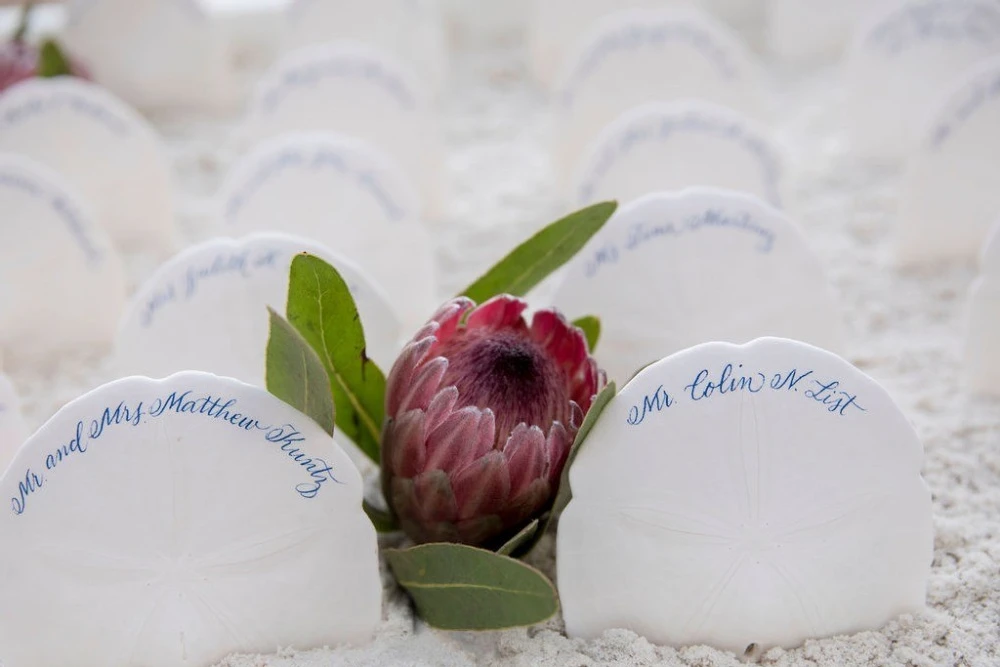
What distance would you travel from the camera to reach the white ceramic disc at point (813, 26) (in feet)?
5.40

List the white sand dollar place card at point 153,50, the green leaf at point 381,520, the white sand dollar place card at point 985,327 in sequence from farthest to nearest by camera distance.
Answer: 1. the white sand dollar place card at point 153,50
2. the white sand dollar place card at point 985,327
3. the green leaf at point 381,520

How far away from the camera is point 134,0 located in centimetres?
156

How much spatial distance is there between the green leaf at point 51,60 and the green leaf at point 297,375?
91 centimetres

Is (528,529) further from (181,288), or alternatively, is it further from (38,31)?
(38,31)

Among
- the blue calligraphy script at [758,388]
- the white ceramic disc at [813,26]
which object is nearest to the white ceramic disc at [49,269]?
the blue calligraphy script at [758,388]

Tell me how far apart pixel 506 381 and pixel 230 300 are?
0.25 metres

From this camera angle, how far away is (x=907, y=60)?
135cm

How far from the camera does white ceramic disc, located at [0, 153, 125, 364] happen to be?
1.02 metres

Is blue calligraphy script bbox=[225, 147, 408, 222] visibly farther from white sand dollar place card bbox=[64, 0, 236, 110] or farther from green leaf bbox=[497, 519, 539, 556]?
white sand dollar place card bbox=[64, 0, 236, 110]

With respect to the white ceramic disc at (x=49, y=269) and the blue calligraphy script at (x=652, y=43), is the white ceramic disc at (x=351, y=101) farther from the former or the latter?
the white ceramic disc at (x=49, y=269)

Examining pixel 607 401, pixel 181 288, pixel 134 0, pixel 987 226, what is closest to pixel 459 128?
pixel 134 0

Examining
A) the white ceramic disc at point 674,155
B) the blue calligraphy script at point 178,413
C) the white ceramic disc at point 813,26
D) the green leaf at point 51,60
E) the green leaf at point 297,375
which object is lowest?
the blue calligraphy script at point 178,413

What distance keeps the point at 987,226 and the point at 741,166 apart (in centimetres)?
28

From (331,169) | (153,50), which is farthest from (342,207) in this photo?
(153,50)
